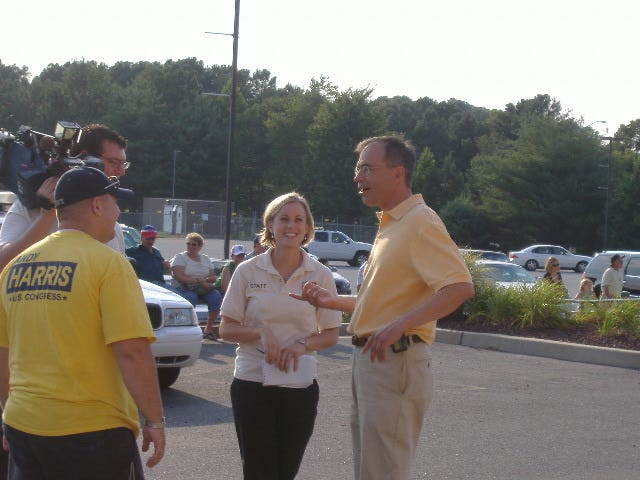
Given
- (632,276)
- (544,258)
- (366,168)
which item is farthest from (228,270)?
(544,258)

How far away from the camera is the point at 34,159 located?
4.80 metres

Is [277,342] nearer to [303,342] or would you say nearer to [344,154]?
[303,342]

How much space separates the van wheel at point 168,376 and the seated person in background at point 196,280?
432 cm

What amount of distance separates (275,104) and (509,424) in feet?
310

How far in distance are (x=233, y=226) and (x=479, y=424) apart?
2333 inches

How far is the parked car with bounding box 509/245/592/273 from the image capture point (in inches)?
2178

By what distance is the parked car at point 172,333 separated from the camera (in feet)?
33.2

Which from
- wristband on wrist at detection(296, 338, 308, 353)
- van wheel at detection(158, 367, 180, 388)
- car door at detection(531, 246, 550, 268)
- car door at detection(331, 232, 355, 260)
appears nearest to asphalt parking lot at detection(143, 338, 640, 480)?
van wheel at detection(158, 367, 180, 388)

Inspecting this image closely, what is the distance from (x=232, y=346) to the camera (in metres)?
14.1

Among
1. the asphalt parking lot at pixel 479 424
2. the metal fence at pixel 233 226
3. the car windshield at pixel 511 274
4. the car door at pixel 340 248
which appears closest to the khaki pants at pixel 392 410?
the asphalt parking lot at pixel 479 424

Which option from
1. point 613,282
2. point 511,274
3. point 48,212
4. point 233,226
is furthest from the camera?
point 233,226

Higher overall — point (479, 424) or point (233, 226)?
point (479, 424)

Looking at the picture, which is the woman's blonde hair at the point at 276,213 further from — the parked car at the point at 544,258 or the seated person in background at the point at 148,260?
the parked car at the point at 544,258

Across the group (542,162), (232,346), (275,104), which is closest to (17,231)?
(232,346)
